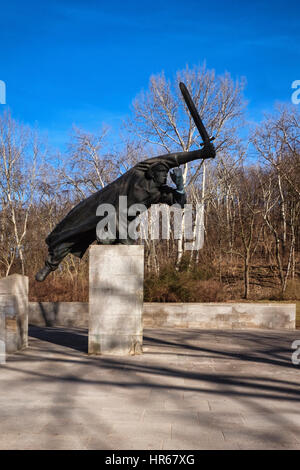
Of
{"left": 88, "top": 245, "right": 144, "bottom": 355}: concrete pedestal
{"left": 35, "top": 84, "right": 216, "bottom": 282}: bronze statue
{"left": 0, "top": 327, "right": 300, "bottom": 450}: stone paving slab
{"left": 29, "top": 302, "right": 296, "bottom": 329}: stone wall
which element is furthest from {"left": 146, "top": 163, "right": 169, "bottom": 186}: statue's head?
{"left": 29, "top": 302, "right": 296, "bottom": 329}: stone wall

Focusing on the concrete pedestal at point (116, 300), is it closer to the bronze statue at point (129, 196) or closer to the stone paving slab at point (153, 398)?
the stone paving slab at point (153, 398)

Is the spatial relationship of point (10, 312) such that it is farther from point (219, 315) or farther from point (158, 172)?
point (219, 315)

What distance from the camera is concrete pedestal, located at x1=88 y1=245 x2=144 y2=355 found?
27.1 ft

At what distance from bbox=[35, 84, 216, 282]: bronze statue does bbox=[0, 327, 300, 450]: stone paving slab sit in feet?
7.27

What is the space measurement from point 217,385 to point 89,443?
9.07 feet

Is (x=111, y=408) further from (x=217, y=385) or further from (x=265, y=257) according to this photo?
(x=265, y=257)

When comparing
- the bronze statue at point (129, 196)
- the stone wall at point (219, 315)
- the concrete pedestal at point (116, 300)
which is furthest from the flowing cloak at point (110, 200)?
the stone wall at point (219, 315)

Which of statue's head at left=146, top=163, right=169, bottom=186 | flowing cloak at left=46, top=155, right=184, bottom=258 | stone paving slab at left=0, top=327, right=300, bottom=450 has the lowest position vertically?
stone paving slab at left=0, top=327, right=300, bottom=450

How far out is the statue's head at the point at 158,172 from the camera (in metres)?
8.45

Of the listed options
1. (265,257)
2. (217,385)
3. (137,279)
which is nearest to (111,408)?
(217,385)

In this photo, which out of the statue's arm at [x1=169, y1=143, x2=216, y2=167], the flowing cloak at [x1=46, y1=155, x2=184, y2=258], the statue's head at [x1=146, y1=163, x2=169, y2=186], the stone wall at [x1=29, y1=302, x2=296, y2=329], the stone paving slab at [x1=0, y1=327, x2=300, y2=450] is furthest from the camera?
the stone wall at [x1=29, y1=302, x2=296, y2=329]

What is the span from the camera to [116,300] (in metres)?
8.29

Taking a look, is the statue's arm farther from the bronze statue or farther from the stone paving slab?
the stone paving slab

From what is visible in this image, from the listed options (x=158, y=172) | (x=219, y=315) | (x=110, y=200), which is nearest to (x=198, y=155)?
(x=158, y=172)
